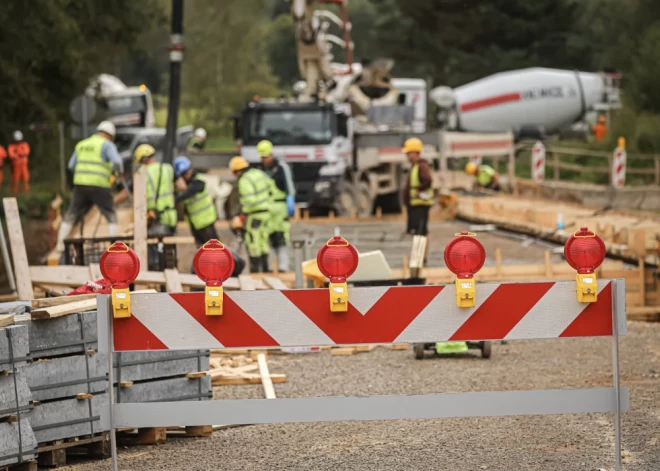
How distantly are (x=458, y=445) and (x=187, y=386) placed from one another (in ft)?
5.49

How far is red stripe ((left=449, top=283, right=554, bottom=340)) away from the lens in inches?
259

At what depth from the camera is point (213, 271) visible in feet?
21.2

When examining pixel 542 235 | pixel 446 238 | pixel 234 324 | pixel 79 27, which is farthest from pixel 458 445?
pixel 79 27

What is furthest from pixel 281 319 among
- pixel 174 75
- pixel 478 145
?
pixel 478 145

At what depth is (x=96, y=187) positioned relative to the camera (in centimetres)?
1733

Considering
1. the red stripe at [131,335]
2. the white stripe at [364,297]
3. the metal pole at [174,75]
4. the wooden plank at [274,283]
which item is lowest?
the wooden plank at [274,283]

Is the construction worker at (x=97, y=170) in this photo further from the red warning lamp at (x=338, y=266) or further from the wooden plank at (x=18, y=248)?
the red warning lamp at (x=338, y=266)

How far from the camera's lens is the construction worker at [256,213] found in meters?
16.6

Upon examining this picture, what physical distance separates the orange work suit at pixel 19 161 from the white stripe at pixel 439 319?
1161 inches

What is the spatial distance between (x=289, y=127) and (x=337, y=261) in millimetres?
21355

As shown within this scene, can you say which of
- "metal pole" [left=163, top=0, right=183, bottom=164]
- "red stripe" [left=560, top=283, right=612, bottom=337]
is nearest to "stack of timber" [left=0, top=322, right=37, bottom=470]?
"red stripe" [left=560, top=283, right=612, bottom=337]

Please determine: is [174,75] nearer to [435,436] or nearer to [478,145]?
[478,145]

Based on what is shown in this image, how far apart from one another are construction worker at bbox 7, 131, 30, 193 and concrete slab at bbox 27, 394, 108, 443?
27642 millimetres

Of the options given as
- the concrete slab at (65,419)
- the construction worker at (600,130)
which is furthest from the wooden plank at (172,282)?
the construction worker at (600,130)
